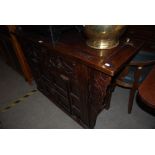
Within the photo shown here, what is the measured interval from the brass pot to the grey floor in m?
0.93

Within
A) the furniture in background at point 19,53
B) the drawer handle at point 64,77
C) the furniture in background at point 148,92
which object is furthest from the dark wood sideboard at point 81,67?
the furniture in background at point 19,53

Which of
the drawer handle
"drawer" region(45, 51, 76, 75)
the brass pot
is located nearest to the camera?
the brass pot

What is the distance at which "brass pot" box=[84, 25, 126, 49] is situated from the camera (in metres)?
0.76

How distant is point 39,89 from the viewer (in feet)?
6.14

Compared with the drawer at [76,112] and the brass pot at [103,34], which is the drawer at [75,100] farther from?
the brass pot at [103,34]

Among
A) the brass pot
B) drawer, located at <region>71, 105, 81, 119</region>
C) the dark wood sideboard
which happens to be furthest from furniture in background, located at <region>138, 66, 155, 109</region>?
drawer, located at <region>71, 105, 81, 119</region>

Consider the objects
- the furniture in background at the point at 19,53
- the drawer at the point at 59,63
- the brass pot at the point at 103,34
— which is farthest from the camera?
the furniture in background at the point at 19,53

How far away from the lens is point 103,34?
31.1 inches

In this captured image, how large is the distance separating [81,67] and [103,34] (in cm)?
26

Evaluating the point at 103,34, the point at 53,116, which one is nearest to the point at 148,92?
the point at 103,34

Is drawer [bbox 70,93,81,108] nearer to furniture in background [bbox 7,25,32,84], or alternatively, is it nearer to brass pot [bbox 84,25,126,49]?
brass pot [bbox 84,25,126,49]

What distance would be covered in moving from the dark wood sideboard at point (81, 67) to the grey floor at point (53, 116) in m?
0.24

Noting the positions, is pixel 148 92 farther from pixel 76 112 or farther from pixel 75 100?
pixel 76 112

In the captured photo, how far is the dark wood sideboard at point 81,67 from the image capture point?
83cm
